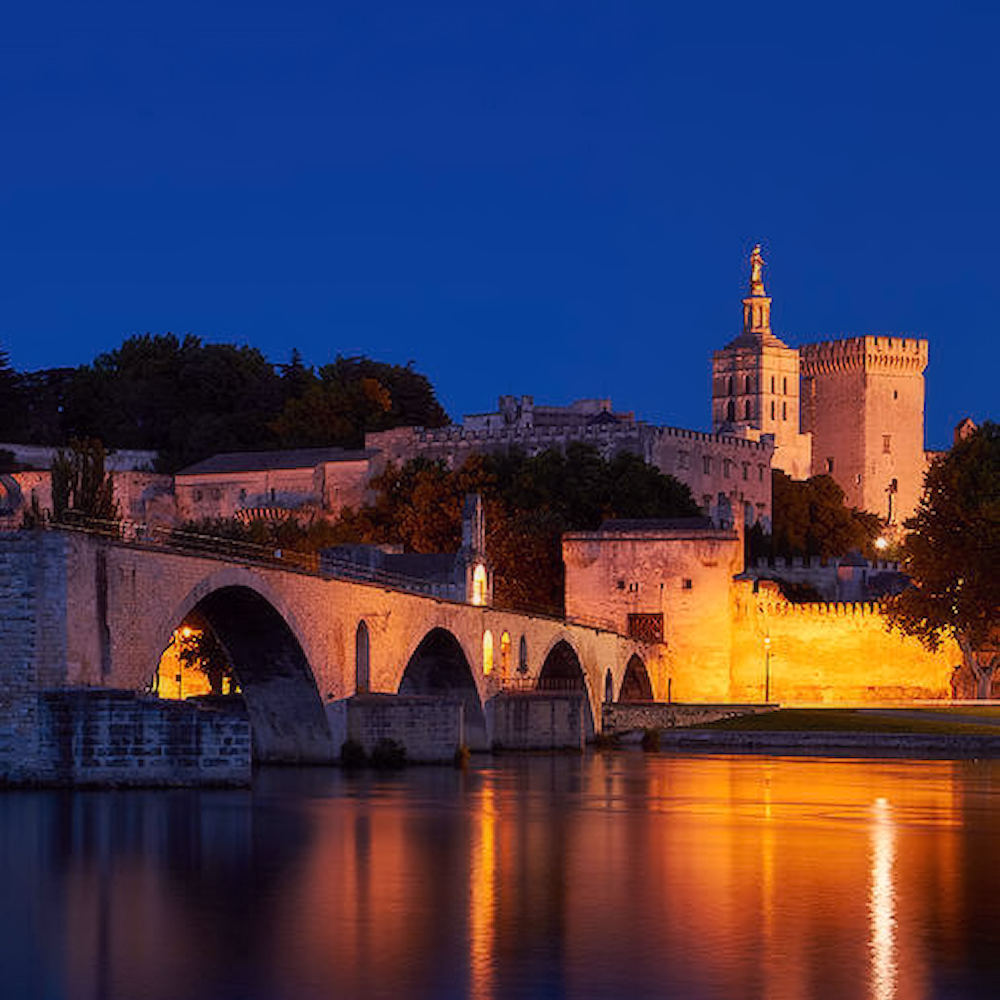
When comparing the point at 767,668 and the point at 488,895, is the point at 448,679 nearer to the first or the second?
the point at 767,668

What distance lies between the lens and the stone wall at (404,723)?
52.3 m

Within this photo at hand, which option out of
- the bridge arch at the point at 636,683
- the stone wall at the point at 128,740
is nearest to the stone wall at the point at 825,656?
the bridge arch at the point at 636,683

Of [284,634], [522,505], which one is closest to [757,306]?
[522,505]

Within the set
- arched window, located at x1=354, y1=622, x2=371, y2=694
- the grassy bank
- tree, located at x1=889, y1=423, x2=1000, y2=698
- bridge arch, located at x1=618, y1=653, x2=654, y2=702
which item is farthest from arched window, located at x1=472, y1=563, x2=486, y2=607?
arched window, located at x1=354, y1=622, x2=371, y2=694

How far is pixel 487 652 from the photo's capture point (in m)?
66.5

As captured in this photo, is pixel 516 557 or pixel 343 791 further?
pixel 516 557

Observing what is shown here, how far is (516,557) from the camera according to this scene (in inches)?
3930

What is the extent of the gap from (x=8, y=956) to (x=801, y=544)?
113713 millimetres

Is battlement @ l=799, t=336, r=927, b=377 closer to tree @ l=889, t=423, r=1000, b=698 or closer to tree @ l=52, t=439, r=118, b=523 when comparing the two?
tree @ l=889, t=423, r=1000, b=698

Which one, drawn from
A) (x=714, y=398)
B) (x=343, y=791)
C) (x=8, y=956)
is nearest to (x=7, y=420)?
(x=714, y=398)

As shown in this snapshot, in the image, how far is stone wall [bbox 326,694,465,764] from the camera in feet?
172

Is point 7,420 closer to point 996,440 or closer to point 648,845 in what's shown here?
point 996,440

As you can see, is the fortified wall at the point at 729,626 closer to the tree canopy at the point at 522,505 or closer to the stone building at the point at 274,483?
the tree canopy at the point at 522,505

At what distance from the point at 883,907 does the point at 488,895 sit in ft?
16.3
